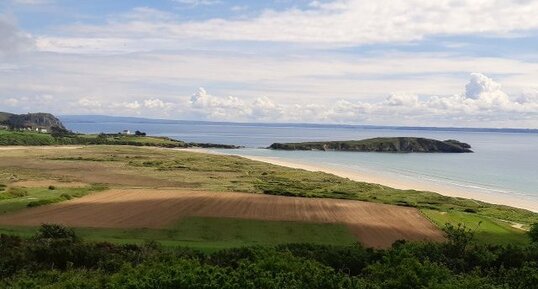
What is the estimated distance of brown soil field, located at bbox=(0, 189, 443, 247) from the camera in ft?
200

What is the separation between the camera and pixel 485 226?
69.6 m

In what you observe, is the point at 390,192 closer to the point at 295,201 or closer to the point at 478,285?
the point at 295,201

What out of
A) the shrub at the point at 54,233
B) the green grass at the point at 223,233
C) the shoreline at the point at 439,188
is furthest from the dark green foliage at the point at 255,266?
the shoreline at the point at 439,188

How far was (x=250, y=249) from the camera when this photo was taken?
39.4m

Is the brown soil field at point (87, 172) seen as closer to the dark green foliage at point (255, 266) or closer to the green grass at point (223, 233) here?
the green grass at point (223, 233)

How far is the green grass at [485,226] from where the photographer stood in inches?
2422

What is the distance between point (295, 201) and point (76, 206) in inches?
1219

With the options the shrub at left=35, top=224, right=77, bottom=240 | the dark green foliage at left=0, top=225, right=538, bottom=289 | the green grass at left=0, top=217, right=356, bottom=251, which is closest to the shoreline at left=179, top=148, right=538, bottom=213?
the green grass at left=0, top=217, right=356, bottom=251

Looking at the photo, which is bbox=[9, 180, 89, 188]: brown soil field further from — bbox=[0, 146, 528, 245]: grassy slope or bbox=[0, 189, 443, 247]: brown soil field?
bbox=[0, 189, 443, 247]: brown soil field

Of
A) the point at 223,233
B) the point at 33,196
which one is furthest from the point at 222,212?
the point at 33,196

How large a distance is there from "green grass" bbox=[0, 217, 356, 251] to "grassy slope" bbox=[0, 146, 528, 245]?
18877mm

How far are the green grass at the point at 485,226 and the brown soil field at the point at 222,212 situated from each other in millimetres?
2619

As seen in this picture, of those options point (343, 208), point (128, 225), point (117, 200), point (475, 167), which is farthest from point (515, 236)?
point (475, 167)

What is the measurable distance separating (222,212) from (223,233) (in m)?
11.3
